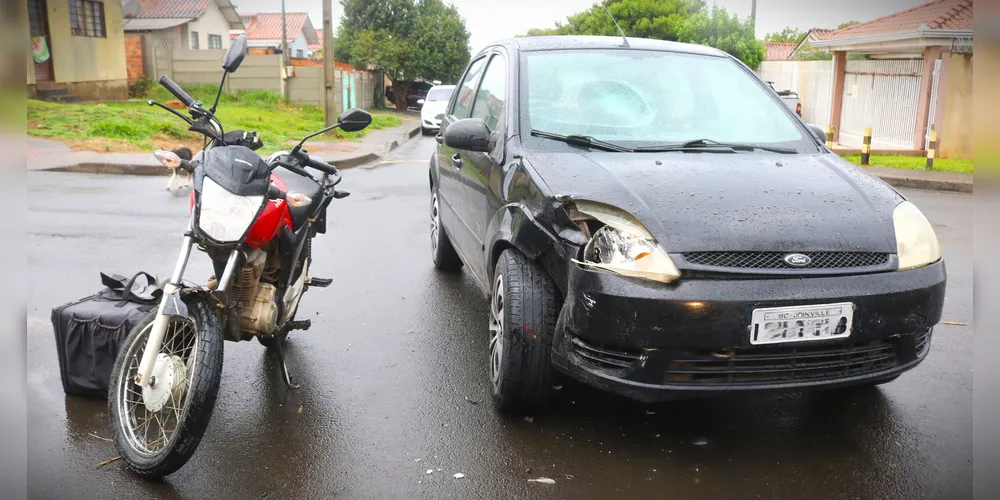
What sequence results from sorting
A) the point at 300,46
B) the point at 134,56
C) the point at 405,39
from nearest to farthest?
the point at 134,56 < the point at 405,39 < the point at 300,46

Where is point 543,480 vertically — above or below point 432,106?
below

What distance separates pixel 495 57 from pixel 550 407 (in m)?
2.43

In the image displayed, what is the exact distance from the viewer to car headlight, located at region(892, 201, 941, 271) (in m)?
3.21

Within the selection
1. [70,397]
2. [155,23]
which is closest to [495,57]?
[70,397]

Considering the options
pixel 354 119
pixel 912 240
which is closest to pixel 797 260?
pixel 912 240

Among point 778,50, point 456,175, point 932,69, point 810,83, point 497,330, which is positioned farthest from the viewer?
point 778,50

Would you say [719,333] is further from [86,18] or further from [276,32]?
[276,32]

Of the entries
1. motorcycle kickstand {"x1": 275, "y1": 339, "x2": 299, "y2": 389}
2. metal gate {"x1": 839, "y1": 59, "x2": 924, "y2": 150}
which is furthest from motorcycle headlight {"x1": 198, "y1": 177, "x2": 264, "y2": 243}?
metal gate {"x1": 839, "y1": 59, "x2": 924, "y2": 150}

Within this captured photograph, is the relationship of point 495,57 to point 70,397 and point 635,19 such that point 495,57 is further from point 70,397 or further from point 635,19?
point 635,19

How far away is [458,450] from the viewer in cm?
338

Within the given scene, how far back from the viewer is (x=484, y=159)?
439cm

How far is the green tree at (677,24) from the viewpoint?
3531 cm

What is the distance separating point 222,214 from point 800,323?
7.39 feet

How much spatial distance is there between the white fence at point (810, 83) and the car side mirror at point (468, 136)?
22.2 meters
